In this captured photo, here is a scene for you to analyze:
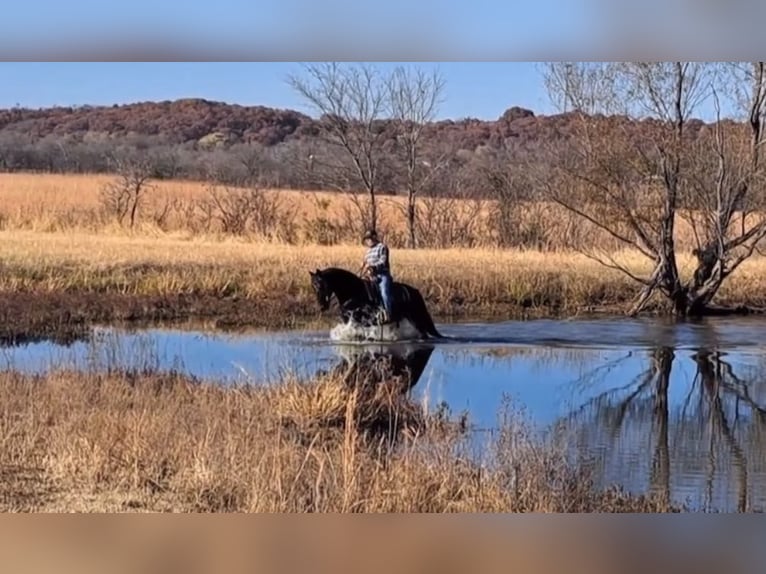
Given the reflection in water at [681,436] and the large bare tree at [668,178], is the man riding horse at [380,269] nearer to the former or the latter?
the large bare tree at [668,178]

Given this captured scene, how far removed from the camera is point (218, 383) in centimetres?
566

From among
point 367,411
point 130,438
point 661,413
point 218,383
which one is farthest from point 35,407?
point 661,413

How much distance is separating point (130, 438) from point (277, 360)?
0.86 metres

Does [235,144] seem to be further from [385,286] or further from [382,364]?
[382,364]

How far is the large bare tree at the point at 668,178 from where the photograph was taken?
5941 millimetres

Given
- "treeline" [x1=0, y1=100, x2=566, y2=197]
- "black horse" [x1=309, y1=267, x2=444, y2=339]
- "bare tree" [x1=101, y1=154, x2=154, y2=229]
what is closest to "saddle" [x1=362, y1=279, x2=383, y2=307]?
"black horse" [x1=309, y1=267, x2=444, y2=339]

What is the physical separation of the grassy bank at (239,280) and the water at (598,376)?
0.50ft

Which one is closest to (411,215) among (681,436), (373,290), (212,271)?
(373,290)

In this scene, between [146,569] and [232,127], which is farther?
[232,127]

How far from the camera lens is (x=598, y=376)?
5.71 metres

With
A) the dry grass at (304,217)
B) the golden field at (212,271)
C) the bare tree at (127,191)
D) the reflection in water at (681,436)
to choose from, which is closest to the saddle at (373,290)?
the golden field at (212,271)

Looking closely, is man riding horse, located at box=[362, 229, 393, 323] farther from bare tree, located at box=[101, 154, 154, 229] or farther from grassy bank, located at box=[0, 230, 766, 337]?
bare tree, located at box=[101, 154, 154, 229]

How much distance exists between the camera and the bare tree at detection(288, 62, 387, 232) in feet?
18.4
